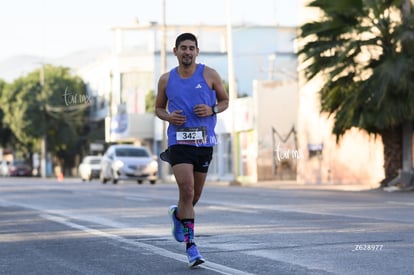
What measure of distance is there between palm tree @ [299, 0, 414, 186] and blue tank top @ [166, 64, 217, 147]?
67.2ft

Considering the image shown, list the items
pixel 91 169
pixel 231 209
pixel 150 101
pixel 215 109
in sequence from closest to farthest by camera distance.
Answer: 1. pixel 215 109
2. pixel 231 209
3. pixel 91 169
4. pixel 150 101

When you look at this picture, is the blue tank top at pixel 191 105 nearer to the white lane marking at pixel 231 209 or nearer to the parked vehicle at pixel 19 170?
the white lane marking at pixel 231 209

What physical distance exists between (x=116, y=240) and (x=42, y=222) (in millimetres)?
3895

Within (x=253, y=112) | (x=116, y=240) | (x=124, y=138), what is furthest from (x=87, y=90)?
(x=116, y=240)

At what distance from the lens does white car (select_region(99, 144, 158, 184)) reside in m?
42.4

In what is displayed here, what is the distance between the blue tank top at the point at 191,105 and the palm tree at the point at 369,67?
67.2ft

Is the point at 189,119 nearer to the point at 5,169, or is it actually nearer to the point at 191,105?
the point at 191,105

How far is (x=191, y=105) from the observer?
9.09 meters

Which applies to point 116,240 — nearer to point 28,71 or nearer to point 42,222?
point 42,222

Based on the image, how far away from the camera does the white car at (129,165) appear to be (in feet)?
139

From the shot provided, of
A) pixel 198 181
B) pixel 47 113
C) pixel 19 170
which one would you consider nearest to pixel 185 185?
pixel 198 181

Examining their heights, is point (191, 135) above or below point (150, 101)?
below

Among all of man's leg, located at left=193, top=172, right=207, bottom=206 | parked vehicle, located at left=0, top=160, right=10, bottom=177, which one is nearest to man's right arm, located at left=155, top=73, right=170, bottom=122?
man's leg, located at left=193, top=172, right=207, bottom=206

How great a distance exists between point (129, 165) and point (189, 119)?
33.7 m
